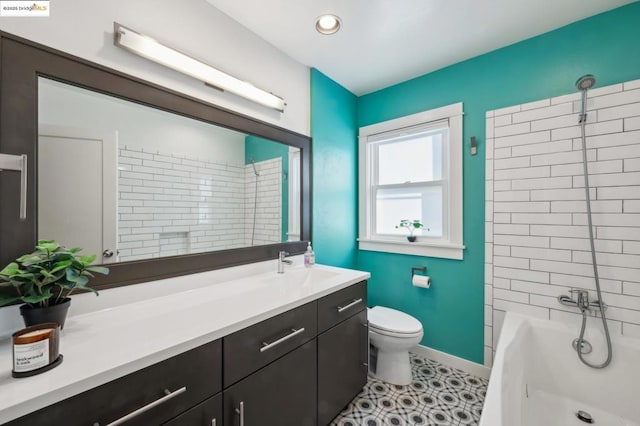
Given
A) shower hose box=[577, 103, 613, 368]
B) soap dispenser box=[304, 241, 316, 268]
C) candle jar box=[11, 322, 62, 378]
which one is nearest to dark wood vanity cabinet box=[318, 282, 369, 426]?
soap dispenser box=[304, 241, 316, 268]

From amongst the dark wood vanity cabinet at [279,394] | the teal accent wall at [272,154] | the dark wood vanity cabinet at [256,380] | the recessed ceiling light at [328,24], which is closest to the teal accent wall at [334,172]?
the teal accent wall at [272,154]

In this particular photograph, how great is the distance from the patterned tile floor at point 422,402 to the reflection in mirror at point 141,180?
125cm

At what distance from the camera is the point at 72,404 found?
2.08 ft

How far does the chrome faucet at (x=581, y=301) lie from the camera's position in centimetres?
154

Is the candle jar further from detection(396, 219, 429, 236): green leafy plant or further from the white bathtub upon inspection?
detection(396, 219, 429, 236): green leafy plant

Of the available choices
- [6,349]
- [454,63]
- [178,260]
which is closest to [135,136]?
[178,260]

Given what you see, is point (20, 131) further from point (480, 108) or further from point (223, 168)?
point (480, 108)

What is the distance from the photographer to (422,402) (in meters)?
1.68

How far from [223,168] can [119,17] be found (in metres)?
0.81

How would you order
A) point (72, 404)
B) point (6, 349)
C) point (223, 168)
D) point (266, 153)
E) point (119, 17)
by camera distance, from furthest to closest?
point (266, 153), point (223, 168), point (119, 17), point (6, 349), point (72, 404)

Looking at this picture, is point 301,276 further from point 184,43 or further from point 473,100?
point 473,100

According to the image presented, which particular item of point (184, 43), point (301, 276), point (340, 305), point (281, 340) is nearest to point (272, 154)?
point (184, 43)

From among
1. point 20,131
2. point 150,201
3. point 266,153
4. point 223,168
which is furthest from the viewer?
point 266,153

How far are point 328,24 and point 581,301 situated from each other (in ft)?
7.69
